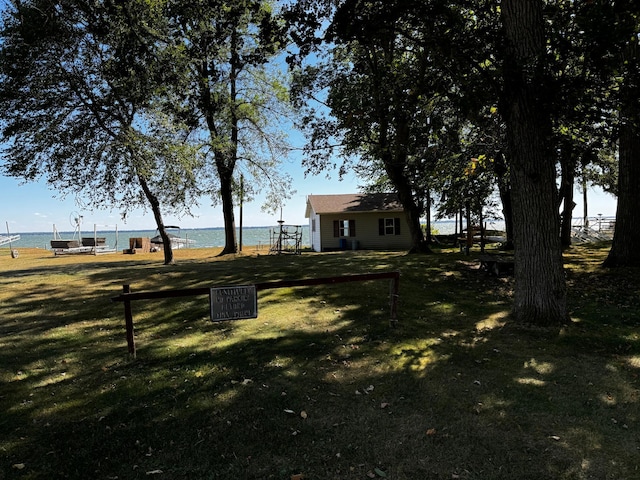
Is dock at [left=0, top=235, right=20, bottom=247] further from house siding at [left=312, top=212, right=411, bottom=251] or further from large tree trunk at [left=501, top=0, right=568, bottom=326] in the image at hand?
large tree trunk at [left=501, top=0, right=568, bottom=326]

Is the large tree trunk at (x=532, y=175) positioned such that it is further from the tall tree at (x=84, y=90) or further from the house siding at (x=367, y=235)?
the house siding at (x=367, y=235)

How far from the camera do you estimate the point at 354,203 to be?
1206 inches

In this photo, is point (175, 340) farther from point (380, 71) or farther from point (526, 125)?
point (380, 71)

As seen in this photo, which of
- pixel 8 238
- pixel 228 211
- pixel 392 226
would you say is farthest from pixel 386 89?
pixel 8 238

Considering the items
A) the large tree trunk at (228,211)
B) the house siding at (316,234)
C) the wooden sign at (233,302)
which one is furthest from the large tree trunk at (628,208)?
the house siding at (316,234)

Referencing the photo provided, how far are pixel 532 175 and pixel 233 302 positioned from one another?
533 cm

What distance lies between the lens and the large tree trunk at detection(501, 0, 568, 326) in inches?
272

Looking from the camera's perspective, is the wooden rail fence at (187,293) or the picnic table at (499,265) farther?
the picnic table at (499,265)

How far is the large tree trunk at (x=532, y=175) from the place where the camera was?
6.91 meters

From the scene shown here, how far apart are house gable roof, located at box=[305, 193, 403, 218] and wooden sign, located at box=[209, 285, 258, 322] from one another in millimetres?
23250

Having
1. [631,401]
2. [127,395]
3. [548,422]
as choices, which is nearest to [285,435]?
[127,395]

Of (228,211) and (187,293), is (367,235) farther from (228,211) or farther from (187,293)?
(187,293)

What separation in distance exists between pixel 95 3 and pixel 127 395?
14627 mm

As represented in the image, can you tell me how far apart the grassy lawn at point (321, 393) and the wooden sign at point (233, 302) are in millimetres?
685
